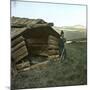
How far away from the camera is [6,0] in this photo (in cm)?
182

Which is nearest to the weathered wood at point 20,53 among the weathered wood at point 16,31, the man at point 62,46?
the weathered wood at point 16,31

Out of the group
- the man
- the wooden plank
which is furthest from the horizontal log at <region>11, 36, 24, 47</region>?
the man

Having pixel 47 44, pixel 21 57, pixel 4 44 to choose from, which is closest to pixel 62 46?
pixel 47 44

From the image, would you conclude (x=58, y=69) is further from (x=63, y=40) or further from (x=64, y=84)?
(x=63, y=40)

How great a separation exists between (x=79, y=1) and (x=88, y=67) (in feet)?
2.38

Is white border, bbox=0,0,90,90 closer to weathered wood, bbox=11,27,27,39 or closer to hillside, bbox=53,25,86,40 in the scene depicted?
weathered wood, bbox=11,27,27,39

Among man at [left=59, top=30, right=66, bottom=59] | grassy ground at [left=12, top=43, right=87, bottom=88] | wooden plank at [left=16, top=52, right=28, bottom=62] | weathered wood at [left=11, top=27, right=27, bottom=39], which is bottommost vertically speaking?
grassy ground at [left=12, top=43, right=87, bottom=88]

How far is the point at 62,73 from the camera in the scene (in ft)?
6.42

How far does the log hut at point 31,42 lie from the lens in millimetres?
1845

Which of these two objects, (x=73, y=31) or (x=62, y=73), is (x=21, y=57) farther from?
(x=73, y=31)

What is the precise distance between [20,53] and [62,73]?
1.60 ft

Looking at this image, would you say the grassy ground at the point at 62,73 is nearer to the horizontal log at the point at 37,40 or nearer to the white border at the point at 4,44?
the white border at the point at 4,44

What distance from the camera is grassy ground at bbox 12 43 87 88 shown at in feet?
6.08

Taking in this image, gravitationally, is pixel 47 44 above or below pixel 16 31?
below
